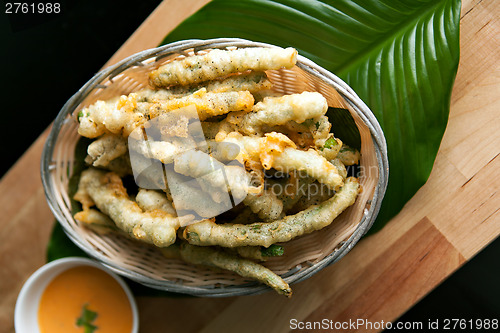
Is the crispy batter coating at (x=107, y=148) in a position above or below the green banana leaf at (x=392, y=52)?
below

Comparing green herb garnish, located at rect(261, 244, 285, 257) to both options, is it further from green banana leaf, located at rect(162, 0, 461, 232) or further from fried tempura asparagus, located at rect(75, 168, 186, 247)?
green banana leaf, located at rect(162, 0, 461, 232)

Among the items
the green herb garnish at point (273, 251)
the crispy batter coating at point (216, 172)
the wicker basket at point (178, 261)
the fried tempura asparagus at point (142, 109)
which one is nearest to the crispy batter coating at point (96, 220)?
the wicker basket at point (178, 261)

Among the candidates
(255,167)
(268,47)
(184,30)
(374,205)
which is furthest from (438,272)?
(184,30)

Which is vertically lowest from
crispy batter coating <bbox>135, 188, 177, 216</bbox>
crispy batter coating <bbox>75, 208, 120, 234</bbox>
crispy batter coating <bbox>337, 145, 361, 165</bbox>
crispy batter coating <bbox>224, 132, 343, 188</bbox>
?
crispy batter coating <bbox>75, 208, 120, 234</bbox>

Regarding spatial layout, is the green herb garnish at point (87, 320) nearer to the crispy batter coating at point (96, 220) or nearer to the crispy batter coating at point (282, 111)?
the crispy batter coating at point (96, 220)

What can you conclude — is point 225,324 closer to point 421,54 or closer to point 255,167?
point 255,167

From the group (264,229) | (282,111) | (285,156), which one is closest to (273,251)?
(264,229)

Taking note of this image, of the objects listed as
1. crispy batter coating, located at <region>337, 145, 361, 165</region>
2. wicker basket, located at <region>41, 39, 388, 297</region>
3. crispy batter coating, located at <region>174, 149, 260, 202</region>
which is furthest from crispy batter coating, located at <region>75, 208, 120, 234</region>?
crispy batter coating, located at <region>337, 145, 361, 165</region>
